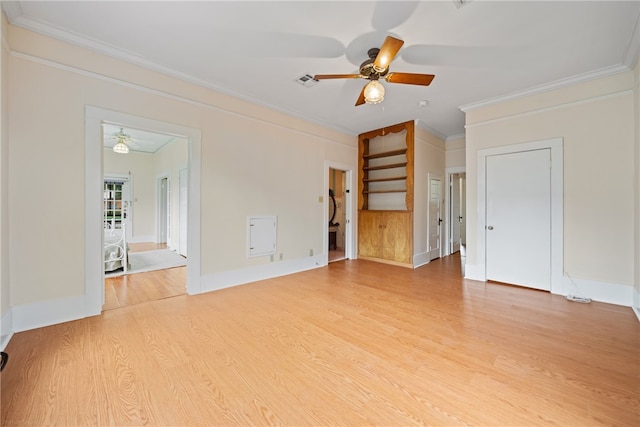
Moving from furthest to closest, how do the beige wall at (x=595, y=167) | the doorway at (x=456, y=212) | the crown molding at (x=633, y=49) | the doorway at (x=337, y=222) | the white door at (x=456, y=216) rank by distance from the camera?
the doorway at (x=337, y=222) < the white door at (x=456, y=216) < the doorway at (x=456, y=212) < the beige wall at (x=595, y=167) < the crown molding at (x=633, y=49)

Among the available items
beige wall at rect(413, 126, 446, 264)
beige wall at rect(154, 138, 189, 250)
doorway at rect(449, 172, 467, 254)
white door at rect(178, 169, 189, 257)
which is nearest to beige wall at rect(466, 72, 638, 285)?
beige wall at rect(413, 126, 446, 264)

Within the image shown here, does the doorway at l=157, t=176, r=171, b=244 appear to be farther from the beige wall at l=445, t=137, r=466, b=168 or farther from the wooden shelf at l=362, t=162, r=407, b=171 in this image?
the beige wall at l=445, t=137, r=466, b=168

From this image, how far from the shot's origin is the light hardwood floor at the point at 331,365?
4.69 ft

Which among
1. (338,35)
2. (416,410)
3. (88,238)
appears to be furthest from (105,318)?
(338,35)

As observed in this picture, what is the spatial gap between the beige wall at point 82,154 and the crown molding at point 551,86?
9.83ft

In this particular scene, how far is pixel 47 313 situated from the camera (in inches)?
95.3

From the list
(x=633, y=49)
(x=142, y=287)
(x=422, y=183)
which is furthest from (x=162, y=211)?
(x=633, y=49)

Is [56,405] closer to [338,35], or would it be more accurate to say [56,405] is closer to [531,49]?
[338,35]

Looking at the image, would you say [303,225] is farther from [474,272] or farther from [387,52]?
[387,52]

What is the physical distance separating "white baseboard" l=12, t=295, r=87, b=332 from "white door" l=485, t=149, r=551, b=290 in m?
5.18

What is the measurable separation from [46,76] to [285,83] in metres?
2.37

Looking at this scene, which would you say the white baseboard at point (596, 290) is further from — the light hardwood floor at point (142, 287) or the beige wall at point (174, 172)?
the beige wall at point (174, 172)

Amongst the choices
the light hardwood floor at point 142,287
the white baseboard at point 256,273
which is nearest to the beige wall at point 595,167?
the white baseboard at point 256,273

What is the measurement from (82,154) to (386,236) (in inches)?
187
